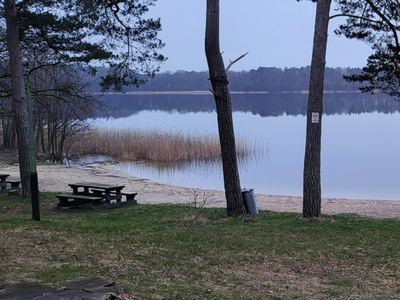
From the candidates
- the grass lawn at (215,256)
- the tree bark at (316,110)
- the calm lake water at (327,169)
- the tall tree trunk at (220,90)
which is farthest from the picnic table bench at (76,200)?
the calm lake water at (327,169)

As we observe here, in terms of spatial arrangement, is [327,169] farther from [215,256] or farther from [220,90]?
[215,256]

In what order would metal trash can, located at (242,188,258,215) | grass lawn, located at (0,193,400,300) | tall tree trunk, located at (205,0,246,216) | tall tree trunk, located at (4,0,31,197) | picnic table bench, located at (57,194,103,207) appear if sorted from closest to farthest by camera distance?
grass lawn, located at (0,193,400,300)
tall tree trunk, located at (205,0,246,216)
metal trash can, located at (242,188,258,215)
picnic table bench, located at (57,194,103,207)
tall tree trunk, located at (4,0,31,197)

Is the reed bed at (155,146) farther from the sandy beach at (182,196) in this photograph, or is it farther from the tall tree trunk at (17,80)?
the tall tree trunk at (17,80)

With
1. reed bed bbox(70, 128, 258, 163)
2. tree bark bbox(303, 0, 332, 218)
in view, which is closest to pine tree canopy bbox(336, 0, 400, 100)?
tree bark bbox(303, 0, 332, 218)

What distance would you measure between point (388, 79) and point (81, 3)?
735 cm

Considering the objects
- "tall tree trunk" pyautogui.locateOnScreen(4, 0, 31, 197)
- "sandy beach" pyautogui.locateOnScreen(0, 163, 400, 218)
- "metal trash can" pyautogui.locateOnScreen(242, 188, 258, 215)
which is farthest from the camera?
"sandy beach" pyautogui.locateOnScreen(0, 163, 400, 218)

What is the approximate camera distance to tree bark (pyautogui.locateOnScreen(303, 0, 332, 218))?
9.22 metres

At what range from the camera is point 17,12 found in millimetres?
12422

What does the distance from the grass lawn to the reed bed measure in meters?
16.3

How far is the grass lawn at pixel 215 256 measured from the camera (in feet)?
17.4

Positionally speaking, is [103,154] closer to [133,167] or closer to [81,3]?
[133,167]

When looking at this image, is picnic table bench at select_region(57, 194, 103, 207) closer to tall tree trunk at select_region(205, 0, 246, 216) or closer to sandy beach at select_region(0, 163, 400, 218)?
sandy beach at select_region(0, 163, 400, 218)

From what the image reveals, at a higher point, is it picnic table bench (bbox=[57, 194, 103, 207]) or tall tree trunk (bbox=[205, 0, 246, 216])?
tall tree trunk (bbox=[205, 0, 246, 216])

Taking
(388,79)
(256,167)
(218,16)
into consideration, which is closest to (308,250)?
(218,16)
